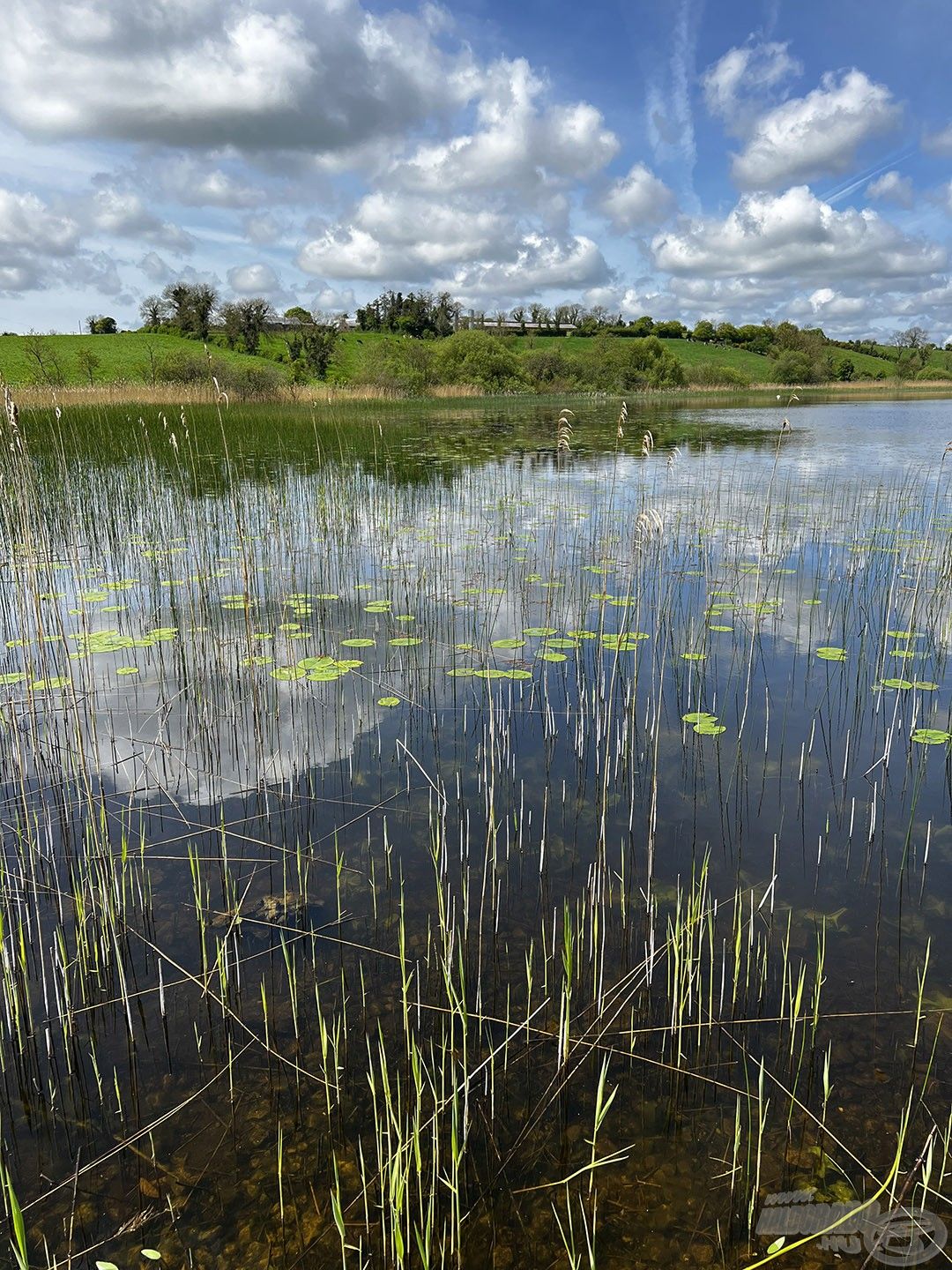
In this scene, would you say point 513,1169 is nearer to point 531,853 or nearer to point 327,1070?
point 327,1070

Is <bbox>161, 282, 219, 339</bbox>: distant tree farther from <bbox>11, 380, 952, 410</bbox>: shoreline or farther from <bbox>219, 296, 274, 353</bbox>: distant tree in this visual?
<bbox>11, 380, 952, 410</bbox>: shoreline

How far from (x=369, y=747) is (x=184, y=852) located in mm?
1288

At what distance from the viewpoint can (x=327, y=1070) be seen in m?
2.44

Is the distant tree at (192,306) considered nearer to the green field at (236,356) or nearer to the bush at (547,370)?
the green field at (236,356)

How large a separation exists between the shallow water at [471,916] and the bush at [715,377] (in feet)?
212

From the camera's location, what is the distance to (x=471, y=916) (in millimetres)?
3156

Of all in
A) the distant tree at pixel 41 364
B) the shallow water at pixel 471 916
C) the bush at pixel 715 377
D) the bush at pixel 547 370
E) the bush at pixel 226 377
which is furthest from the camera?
the bush at pixel 715 377

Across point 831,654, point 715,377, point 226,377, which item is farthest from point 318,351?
point 831,654

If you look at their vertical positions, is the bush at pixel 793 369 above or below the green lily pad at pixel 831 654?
above

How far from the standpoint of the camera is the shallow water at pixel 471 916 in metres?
2.07

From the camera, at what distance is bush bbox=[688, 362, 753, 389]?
217 ft

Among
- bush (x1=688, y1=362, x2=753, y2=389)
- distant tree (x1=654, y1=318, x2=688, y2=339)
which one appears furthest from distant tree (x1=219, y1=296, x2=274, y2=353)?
distant tree (x1=654, y1=318, x2=688, y2=339)

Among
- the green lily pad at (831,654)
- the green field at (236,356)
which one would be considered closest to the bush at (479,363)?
the green field at (236,356)

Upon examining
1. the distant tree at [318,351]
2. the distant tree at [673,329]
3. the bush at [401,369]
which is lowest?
the bush at [401,369]
